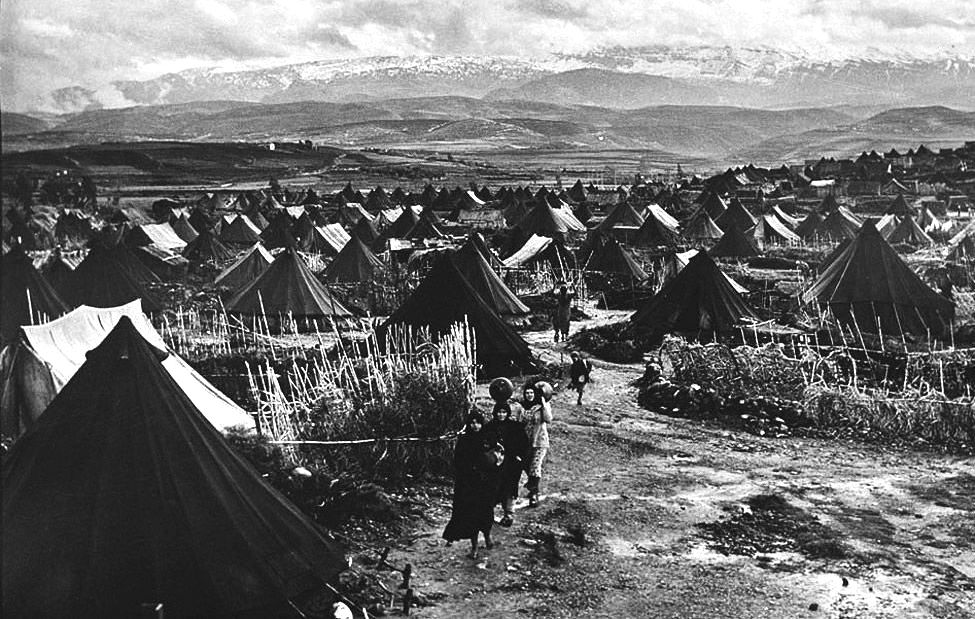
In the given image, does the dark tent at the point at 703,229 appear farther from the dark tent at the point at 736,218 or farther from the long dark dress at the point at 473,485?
the long dark dress at the point at 473,485

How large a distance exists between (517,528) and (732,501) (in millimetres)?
3513

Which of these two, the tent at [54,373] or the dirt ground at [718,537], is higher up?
the tent at [54,373]

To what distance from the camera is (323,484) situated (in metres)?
13.1

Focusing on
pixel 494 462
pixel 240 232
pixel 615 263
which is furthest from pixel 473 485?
pixel 240 232

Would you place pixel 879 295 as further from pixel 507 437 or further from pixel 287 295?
pixel 507 437

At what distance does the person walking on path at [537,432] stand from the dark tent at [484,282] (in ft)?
49.7

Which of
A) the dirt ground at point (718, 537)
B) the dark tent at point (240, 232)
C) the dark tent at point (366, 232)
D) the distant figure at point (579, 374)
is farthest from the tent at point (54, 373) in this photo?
the dark tent at point (240, 232)

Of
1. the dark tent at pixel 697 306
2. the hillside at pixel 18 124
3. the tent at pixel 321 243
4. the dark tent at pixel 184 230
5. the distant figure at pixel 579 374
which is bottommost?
the distant figure at pixel 579 374

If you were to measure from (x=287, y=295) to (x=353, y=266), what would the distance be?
8919 mm

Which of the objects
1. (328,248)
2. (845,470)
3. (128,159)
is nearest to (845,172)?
(328,248)

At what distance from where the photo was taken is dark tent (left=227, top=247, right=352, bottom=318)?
96.3 feet

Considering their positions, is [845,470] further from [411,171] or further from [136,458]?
[411,171]

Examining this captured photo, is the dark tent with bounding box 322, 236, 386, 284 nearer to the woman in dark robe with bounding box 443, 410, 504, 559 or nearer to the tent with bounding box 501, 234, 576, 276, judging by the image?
the tent with bounding box 501, 234, 576, 276

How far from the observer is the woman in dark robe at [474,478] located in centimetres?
1109
